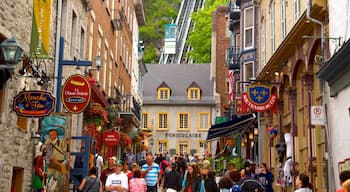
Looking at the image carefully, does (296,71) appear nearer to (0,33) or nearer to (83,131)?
(83,131)

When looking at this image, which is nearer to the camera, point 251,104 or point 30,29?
point 30,29

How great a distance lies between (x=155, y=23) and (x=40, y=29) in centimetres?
8471

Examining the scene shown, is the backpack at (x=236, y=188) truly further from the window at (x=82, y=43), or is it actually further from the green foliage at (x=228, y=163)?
the green foliage at (x=228, y=163)

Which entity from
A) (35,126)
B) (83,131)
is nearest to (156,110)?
(83,131)

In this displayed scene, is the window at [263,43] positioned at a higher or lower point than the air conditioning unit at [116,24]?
lower

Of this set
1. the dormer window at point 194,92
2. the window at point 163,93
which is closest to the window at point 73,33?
the dormer window at point 194,92

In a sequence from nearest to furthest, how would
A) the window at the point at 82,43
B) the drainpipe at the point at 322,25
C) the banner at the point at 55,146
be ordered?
the drainpipe at the point at 322,25, the banner at the point at 55,146, the window at the point at 82,43

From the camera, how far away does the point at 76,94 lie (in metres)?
15.0

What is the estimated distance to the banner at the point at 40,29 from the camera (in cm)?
1392

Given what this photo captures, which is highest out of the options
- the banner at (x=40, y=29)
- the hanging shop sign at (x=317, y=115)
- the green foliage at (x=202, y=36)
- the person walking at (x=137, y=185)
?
the green foliage at (x=202, y=36)

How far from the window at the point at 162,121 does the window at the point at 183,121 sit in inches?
53.3

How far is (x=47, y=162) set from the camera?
14.6m

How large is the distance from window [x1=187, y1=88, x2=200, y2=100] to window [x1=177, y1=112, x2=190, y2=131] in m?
2.04

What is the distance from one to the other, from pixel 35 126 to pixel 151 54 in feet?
244
